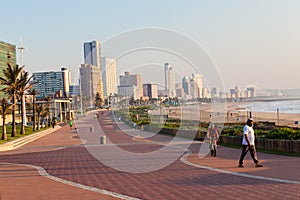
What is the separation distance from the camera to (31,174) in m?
12.3

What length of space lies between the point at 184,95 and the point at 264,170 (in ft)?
224

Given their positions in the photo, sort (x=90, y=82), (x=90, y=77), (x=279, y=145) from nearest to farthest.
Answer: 1. (x=279, y=145)
2. (x=90, y=77)
3. (x=90, y=82)

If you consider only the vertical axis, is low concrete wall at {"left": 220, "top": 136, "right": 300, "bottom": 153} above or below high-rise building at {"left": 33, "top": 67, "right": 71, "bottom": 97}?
below

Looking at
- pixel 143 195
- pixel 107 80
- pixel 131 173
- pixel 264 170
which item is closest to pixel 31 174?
pixel 131 173

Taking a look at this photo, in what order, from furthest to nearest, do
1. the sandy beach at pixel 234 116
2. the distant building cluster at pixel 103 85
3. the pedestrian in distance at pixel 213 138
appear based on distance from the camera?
the distant building cluster at pixel 103 85 < the sandy beach at pixel 234 116 < the pedestrian in distance at pixel 213 138

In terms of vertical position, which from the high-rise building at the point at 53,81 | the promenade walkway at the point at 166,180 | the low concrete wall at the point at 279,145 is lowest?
the promenade walkway at the point at 166,180

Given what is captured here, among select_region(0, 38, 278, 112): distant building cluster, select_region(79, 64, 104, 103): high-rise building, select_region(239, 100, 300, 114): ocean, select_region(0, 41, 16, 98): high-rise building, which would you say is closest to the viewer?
select_region(0, 38, 278, 112): distant building cluster

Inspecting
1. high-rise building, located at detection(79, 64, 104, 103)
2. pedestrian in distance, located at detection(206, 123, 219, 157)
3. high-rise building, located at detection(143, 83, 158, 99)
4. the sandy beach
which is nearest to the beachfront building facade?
high-rise building, located at detection(79, 64, 104, 103)

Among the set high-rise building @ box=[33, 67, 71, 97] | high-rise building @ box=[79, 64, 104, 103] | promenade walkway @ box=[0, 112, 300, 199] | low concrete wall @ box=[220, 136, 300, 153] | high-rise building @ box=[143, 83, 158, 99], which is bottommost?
promenade walkway @ box=[0, 112, 300, 199]

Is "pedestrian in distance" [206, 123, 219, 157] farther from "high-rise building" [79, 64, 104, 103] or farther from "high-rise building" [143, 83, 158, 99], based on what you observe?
"high-rise building" [143, 83, 158, 99]

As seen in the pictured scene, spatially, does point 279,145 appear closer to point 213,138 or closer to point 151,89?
point 213,138

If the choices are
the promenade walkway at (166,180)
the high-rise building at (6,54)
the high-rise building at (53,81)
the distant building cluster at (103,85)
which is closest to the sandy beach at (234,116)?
the distant building cluster at (103,85)

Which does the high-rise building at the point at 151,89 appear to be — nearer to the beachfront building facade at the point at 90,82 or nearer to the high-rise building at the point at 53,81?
the beachfront building facade at the point at 90,82

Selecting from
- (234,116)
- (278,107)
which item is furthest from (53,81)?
(234,116)
